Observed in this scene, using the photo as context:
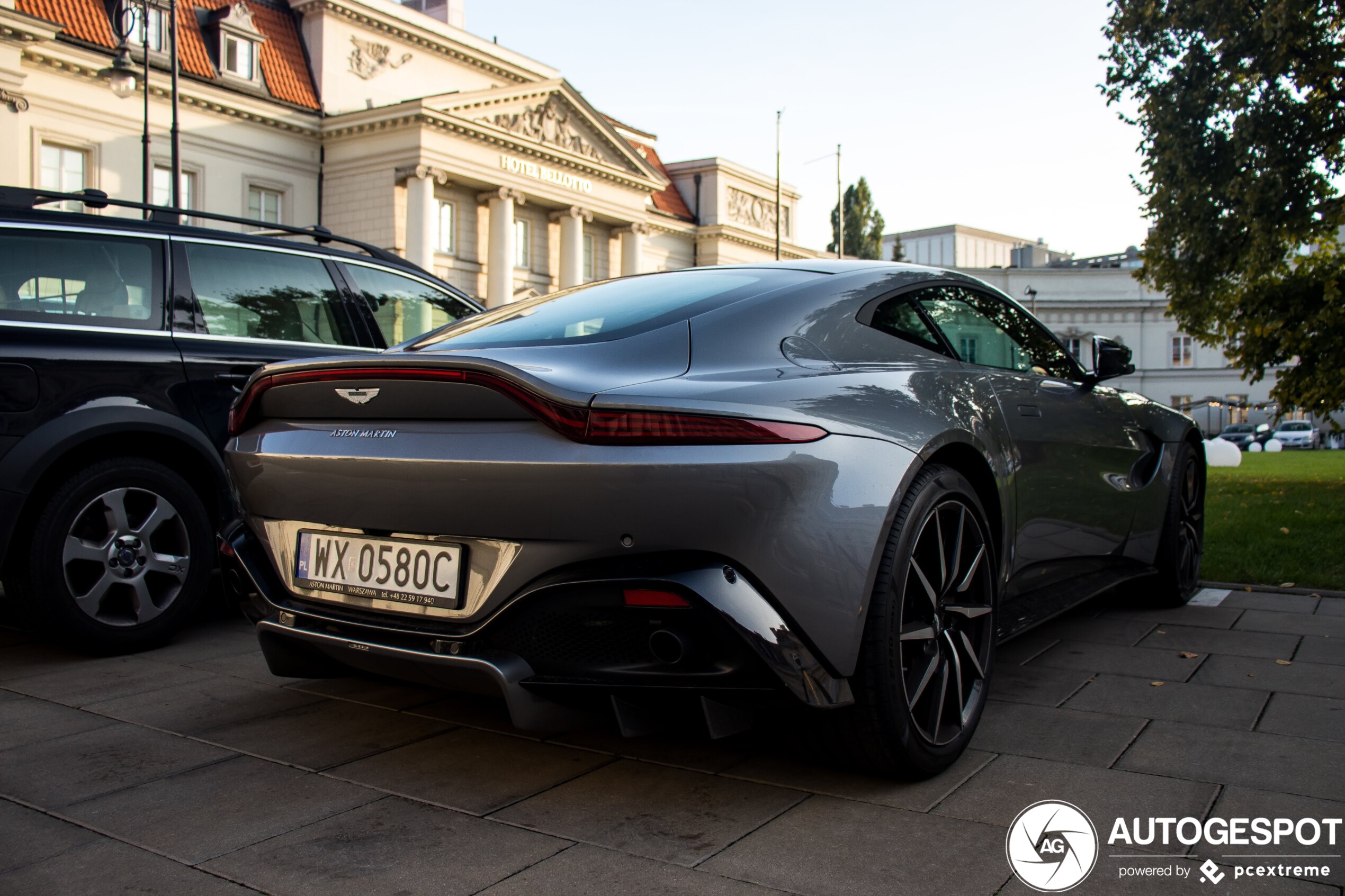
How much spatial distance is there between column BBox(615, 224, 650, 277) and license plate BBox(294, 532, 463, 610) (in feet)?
154

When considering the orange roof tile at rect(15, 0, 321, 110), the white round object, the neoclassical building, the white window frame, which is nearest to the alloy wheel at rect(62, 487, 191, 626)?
the neoclassical building

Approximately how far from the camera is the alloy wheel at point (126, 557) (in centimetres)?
428

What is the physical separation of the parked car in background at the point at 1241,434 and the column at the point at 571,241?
113 ft

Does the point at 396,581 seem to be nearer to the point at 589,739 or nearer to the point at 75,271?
the point at 589,739

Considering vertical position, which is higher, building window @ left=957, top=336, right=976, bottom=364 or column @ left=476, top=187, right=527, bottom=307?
column @ left=476, top=187, right=527, bottom=307

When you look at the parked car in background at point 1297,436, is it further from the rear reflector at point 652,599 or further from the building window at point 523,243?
the rear reflector at point 652,599

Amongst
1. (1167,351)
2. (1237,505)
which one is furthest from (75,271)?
(1167,351)

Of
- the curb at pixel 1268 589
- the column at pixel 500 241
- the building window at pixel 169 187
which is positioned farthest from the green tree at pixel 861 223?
the curb at pixel 1268 589

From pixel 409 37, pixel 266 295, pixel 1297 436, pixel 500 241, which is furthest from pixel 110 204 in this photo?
pixel 1297 436

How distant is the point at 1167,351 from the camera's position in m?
80.7

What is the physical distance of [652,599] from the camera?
7.93 ft

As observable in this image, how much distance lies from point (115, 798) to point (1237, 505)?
10.4m
